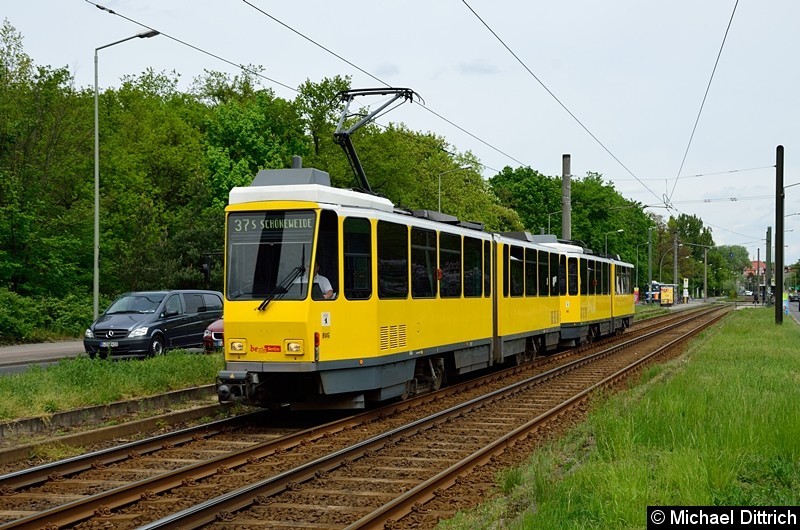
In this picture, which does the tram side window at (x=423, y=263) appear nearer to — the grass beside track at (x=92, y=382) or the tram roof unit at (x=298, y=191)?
A: the tram roof unit at (x=298, y=191)

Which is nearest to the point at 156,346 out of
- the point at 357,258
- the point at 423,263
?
the point at 423,263

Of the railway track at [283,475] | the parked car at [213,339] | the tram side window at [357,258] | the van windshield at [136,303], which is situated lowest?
the railway track at [283,475]

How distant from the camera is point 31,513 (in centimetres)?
748

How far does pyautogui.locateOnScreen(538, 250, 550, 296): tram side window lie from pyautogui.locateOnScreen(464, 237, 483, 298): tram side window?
217 inches

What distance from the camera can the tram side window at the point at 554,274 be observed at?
23.8 meters

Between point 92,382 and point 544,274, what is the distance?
12.6m

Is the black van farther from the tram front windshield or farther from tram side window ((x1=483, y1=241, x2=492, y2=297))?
the tram front windshield

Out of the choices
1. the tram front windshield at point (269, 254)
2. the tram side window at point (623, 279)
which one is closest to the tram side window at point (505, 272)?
the tram front windshield at point (269, 254)

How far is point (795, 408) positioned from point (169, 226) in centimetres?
3527

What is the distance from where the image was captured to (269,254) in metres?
11.9

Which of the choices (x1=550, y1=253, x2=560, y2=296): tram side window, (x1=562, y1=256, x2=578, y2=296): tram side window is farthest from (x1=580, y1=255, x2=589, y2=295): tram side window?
(x1=550, y1=253, x2=560, y2=296): tram side window

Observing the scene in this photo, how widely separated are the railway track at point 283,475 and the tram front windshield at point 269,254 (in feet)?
5.90

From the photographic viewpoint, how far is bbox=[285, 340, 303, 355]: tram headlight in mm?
11453

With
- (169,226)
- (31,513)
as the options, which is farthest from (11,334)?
(31,513)
